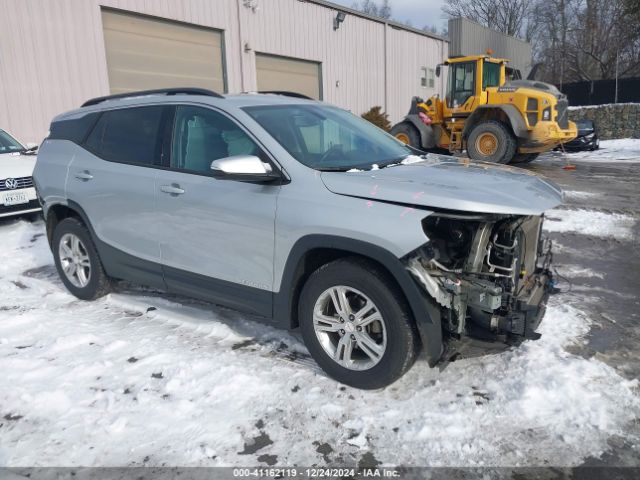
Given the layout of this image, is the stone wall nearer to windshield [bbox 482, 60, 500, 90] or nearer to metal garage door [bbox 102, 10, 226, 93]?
windshield [bbox 482, 60, 500, 90]

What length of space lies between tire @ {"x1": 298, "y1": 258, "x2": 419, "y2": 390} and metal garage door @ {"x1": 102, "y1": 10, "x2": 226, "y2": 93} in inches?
424

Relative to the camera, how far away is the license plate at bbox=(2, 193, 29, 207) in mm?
7758

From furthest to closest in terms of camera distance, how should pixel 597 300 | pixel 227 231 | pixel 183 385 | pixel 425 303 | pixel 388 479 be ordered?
pixel 597 300, pixel 227 231, pixel 183 385, pixel 425 303, pixel 388 479

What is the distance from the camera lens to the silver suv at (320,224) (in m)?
3.03

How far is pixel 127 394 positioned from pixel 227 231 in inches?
48.2

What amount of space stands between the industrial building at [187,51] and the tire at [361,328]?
9996 millimetres

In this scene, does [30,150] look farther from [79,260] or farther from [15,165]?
[79,260]

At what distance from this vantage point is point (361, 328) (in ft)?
10.7

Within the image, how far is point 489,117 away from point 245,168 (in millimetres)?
12413

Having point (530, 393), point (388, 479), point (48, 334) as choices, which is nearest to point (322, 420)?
point (388, 479)

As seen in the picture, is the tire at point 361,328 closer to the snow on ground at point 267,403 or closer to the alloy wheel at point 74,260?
the snow on ground at point 267,403

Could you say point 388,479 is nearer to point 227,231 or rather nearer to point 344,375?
point 344,375

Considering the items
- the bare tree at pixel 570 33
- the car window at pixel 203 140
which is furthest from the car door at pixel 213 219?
the bare tree at pixel 570 33

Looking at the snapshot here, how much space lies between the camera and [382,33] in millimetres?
20703
